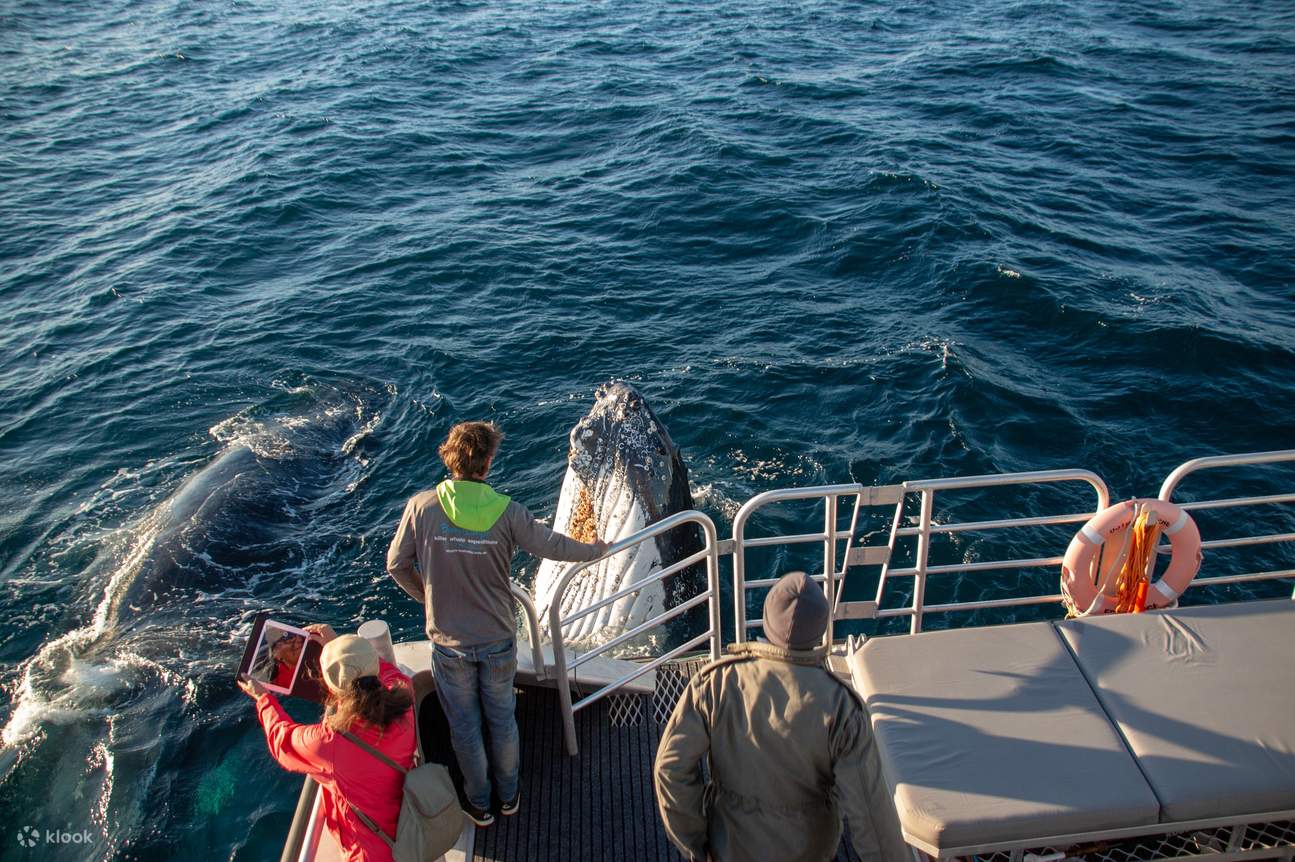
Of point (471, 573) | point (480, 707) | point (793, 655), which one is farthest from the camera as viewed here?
point (480, 707)

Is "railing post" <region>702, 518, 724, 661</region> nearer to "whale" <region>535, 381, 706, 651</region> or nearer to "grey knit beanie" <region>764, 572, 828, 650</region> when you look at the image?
"grey knit beanie" <region>764, 572, 828, 650</region>

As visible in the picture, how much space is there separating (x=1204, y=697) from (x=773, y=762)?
3365 millimetres

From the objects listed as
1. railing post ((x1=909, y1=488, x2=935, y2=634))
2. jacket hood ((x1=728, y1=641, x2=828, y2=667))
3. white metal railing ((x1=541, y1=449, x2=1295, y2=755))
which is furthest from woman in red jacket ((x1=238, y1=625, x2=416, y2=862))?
railing post ((x1=909, y1=488, x2=935, y2=634))

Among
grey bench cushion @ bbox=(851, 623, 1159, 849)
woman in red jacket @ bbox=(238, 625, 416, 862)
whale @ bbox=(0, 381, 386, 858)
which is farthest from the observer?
whale @ bbox=(0, 381, 386, 858)

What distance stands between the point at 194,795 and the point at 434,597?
21.7 ft

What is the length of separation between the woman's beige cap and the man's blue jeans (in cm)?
91

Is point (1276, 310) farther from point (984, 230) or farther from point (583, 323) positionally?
point (583, 323)

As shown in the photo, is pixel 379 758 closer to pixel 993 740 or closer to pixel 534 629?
pixel 534 629

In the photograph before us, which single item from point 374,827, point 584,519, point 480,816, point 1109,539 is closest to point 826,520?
point 1109,539

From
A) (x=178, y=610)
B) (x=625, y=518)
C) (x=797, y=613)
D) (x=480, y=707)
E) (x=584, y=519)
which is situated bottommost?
(x=178, y=610)

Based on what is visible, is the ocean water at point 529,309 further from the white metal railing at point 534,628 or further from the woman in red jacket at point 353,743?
the woman in red jacket at point 353,743

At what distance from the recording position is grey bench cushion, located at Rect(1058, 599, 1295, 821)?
211 inches

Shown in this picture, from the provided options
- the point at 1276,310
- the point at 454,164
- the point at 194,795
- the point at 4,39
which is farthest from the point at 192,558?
the point at 4,39

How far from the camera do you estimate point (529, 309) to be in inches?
815
